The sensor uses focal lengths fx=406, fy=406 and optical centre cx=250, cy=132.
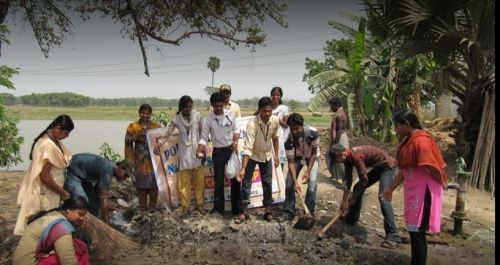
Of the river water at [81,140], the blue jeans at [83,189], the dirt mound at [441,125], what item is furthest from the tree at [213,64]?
the blue jeans at [83,189]

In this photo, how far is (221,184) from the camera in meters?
5.55

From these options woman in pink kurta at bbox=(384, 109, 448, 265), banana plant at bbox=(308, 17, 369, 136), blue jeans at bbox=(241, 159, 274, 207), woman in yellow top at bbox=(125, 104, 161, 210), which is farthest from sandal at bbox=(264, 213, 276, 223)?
banana plant at bbox=(308, 17, 369, 136)

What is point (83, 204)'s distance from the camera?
3193 mm

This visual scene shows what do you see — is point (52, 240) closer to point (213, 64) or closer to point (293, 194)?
point (293, 194)

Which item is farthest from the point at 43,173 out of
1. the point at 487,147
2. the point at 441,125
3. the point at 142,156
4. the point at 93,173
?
the point at 441,125

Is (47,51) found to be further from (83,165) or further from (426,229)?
(426,229)

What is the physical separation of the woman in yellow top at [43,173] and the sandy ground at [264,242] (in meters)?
0.91

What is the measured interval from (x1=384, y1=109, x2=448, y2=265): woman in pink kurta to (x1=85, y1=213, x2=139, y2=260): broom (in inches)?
123

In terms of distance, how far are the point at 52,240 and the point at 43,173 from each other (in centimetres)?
118

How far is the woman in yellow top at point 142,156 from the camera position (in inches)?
223

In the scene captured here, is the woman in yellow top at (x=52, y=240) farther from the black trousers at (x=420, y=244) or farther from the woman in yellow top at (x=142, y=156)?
the black trousers at (x=420, y=244)

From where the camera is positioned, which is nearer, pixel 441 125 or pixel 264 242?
pixel 264 242

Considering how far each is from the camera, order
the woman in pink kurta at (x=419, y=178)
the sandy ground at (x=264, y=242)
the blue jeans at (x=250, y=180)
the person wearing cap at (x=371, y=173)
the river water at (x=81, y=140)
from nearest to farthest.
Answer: the woman in pink kurta at (x=419, y=178)
the sandy ground at (x=264, y=242)
the person wearing cap at (x=371, y=173)
the blue jeans at (x=250, y=180)
the river water at (x=81, y=140)

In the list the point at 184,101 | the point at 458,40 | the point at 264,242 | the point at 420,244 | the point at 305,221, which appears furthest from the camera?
the point at 458,40
